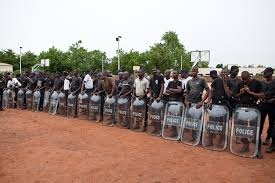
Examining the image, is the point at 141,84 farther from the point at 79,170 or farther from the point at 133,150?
the point at 79,170

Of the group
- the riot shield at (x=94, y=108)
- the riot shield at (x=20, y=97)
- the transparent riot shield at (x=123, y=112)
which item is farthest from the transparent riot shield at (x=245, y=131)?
the riot shield at (x=20, y=97)

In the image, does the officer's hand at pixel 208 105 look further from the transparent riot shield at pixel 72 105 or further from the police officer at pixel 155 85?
the transparent riot shield at pixel 72 105

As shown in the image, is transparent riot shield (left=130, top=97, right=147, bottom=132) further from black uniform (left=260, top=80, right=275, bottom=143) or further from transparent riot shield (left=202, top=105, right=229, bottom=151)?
black uniform (left=260, top=80, right=275, bottom=143)

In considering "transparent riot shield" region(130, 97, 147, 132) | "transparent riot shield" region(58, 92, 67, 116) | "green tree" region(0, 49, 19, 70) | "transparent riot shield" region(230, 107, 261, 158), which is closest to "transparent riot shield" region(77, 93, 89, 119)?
"transparent riot shield" region(58, 92, 67, 116)

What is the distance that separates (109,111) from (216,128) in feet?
15.6

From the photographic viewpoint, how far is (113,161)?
24.4ft

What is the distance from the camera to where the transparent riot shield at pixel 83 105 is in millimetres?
13570

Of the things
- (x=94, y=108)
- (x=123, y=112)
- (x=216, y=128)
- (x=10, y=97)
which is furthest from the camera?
(x=10, y=97)

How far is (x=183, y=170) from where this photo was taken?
22.4ft

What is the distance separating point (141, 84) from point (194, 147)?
3182 millimetres

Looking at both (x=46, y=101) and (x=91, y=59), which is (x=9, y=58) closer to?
(x=91, y=59)

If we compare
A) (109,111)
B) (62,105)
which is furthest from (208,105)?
(62,105)

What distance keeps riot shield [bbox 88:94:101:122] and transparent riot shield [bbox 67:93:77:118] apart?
1.16 m

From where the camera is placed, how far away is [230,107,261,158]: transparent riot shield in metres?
7.93
